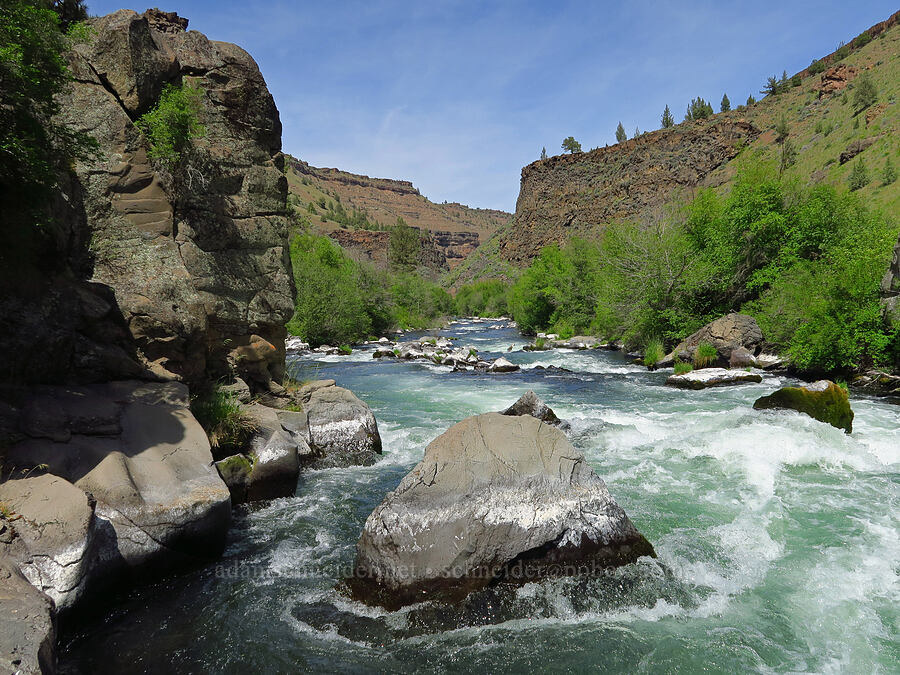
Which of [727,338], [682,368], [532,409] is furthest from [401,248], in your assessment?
[532,409]

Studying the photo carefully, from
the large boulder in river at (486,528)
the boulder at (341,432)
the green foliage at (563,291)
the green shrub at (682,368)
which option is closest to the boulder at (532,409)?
the boulder at (341,432)

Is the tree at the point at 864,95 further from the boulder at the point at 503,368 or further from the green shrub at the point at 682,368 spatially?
the boulder at the point at 503,368

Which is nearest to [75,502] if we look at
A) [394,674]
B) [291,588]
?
[291,588]

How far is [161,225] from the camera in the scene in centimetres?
866

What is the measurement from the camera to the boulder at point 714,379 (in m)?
16.8

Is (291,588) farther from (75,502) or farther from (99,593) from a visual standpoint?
(75,502)

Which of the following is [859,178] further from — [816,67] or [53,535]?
[816,67]

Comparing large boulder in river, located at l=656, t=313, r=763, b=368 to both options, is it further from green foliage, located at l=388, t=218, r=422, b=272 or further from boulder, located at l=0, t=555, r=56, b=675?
green foliage, located at l=388, t=218, r=422, b=272

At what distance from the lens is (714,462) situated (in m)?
9.13

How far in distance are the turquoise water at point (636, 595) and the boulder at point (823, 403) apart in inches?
23.7

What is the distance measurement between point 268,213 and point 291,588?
8924 mm

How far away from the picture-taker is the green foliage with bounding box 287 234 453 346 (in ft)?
121

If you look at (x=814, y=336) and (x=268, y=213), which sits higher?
(x=268, y=213)

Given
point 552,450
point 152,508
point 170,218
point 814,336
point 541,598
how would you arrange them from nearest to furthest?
point 541,598 → point 152,508 → point 552,450 → point 170,218 → point 814,336
